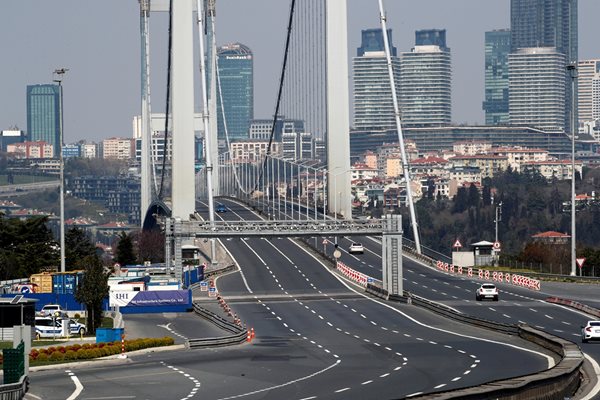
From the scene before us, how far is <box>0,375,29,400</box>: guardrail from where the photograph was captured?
41.8 m

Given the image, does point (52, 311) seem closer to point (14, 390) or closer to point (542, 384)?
point (14, 390)

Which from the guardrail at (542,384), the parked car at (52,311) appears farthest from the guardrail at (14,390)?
the parked car at (52,311)

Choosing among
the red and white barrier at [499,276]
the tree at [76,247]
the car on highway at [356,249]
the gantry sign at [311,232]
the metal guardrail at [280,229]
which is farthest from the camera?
the car on highway at [356,249]

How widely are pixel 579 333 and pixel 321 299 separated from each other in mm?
31762

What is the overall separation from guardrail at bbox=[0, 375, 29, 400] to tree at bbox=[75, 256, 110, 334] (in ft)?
92.7

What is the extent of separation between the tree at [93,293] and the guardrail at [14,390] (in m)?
28.2

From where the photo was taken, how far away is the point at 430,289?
4176 inches

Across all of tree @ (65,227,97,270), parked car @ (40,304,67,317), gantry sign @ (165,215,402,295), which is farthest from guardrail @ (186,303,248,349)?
tree @ (65,227,97,270)

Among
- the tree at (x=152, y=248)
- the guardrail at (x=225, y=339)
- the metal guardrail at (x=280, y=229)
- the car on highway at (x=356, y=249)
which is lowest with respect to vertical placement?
the tree at (x=152, y=248)

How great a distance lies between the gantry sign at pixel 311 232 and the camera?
324 feet

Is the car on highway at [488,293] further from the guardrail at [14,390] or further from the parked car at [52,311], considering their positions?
the guardrail at [14,390]

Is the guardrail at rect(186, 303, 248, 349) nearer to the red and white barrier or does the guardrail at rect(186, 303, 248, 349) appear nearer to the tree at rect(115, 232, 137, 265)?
the red and white barrier

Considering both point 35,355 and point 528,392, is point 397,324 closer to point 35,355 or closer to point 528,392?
point 35,355

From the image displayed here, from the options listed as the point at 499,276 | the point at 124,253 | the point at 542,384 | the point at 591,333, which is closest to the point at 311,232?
the point at 499,276
